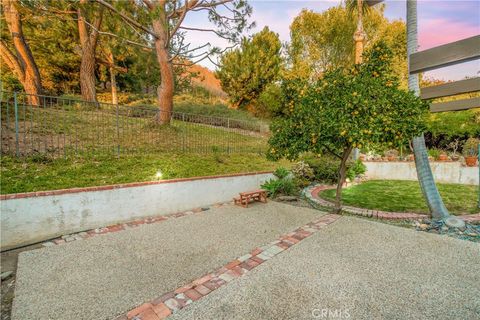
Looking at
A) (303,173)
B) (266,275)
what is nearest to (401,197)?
(303,173)

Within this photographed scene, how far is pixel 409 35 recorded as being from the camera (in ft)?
15.3

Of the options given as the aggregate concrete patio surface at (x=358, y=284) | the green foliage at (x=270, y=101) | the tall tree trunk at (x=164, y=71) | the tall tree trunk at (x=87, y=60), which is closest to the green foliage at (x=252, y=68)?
the green foliage at (x=270, y=101)

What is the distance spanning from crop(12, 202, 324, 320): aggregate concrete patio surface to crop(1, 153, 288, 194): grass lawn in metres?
1.32

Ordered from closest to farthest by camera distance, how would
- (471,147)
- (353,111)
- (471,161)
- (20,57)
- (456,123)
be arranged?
1. (353,111)
2. (471,161)
3. (20,57)
4. (471,147)
5. (456,123)

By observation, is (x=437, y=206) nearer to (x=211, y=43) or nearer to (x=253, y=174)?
(x=253, y=174)

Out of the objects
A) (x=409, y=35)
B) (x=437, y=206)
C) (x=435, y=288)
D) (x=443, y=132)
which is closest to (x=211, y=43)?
(x=409, y=35)

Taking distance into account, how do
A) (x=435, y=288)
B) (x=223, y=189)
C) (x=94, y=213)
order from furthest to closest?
(x=223, y=189), (x=94, y=213), (x=435, y=288)

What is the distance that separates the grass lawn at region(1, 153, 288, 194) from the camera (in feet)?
14.2

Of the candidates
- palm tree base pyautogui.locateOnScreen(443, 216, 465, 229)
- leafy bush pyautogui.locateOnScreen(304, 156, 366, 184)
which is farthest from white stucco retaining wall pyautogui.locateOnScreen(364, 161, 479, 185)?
palm tree base pyautogui.locateOnScreen(443, 216, 465, 229)

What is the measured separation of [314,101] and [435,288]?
3519 millimetres

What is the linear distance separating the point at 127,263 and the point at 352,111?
14.6 feet

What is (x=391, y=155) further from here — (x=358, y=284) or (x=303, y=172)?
(x=358, y=284)

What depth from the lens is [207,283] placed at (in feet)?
9.04

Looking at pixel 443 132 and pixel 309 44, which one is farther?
pixel 309 44
